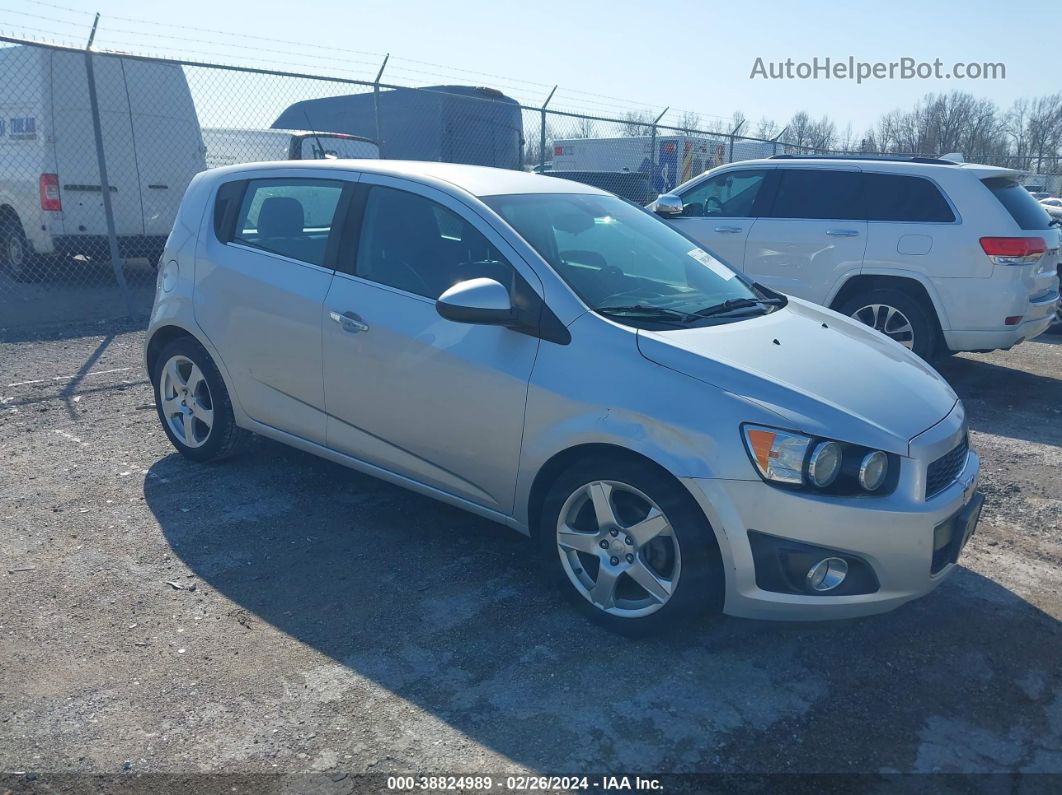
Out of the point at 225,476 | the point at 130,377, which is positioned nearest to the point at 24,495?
the point at 225,476

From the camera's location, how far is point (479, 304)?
346 cm

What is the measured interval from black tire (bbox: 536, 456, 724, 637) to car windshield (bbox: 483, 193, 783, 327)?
64cm

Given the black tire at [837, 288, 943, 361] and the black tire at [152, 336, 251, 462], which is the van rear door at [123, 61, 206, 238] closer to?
the black tire at [152, 336, 251, 462]

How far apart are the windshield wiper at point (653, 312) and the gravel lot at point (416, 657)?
4.04 ft

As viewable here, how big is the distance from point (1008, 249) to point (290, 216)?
5.52 m

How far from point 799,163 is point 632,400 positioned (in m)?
5.66

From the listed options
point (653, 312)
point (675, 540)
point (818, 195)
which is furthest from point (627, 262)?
point (818, 195)

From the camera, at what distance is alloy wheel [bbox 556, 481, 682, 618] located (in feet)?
10.7

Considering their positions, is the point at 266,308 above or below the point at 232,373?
above

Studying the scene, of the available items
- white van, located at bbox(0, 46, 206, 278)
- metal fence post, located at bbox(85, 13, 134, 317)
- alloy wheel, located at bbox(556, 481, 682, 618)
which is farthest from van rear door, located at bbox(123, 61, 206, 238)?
alloy wheel, located at bbox(556, 481, 682, 618)

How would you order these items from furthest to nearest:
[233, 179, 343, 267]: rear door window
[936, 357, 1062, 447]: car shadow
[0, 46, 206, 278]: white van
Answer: [0, 46, 206, 278]: white van, [936, 357, 1062, 447]: car shadow, [233, 179, 343, 267]: rear door window

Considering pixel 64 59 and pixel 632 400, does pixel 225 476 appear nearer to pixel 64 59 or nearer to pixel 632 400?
pixel 632 400

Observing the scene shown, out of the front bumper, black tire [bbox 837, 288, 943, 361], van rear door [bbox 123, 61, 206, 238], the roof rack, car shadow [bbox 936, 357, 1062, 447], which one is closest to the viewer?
the front bumper

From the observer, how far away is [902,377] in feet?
11.8
